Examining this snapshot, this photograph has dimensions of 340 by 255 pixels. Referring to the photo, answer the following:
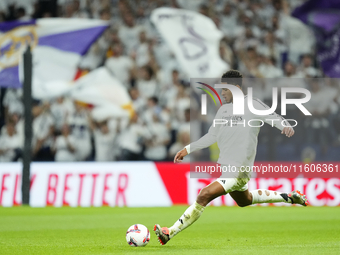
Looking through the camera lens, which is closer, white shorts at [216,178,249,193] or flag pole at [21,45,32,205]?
white shorts at [216,178,249,193]

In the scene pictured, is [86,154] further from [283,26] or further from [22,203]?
[283,26]

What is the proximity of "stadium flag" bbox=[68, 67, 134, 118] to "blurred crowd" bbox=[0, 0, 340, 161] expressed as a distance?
13.7 inches

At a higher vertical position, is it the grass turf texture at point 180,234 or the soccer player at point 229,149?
the soccer player at point 229,149

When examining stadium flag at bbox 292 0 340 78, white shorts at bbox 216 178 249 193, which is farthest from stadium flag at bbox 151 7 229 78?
white shorts at bbox 216 178 249 193

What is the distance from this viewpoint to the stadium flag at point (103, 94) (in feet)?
52.9

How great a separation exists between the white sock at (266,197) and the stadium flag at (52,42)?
9713 mm

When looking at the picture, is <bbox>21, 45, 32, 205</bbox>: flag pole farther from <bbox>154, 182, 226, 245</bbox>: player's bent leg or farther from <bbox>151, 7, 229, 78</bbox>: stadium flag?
<bbox>154, 182, 226, 245</bbox>: player's bent leg

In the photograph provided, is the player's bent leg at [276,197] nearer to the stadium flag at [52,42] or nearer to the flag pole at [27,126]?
the flag pole at [27,126]

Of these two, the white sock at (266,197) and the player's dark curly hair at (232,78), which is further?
the white sock at (266,197)

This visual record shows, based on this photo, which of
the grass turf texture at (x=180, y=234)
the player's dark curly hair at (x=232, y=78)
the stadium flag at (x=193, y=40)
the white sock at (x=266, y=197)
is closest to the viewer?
the grass turf texture at (x=180, y=234)

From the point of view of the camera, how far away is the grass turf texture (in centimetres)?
740

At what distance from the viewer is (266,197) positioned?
8.33 metres

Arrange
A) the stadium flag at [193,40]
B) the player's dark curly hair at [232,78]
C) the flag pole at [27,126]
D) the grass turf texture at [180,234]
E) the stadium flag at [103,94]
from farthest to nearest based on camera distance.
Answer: the stadium flag at [193,40], the stadium flag at [103,94], the flag pole at [27,126], the player's dark curly hair at [232,78], the grass turf texture at [180,234]

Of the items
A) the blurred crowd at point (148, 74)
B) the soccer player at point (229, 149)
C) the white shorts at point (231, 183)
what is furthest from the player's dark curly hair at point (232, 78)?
the blurred crowd at point (148, 74)
